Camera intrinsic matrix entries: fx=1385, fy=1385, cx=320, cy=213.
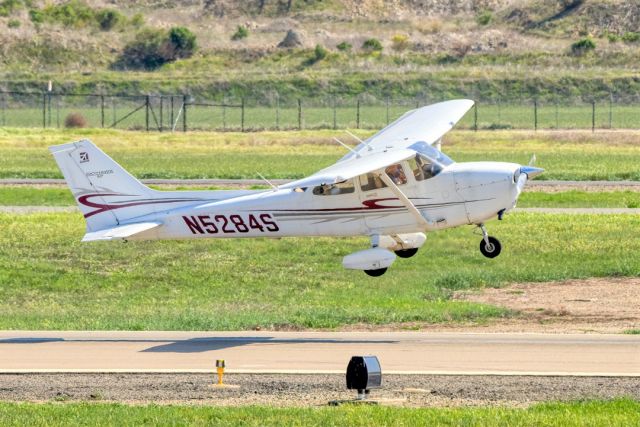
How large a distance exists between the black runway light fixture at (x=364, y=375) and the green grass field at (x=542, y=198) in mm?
25842

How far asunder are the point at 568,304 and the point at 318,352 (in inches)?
312

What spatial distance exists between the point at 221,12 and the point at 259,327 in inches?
3783

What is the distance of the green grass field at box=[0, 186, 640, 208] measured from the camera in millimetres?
43500

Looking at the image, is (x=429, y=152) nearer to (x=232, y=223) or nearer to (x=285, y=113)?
(x=232, y=223)

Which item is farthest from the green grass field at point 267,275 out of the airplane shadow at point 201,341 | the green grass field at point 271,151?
the green grass field at point 271,151

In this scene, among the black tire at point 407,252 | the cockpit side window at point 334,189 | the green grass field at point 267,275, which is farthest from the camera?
the green grass field at point 267,275

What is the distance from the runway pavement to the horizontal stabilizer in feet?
5.58

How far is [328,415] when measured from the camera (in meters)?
16.9

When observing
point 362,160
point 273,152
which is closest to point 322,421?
point 362,160

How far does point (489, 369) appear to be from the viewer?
66.4 ft

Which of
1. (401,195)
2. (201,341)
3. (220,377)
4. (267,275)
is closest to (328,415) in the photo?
(220,377)

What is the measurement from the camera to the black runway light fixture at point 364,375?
17938 millimetres

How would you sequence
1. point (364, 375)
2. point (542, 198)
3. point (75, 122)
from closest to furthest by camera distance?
point (364, 375), point (542, 198), point (75, 122)

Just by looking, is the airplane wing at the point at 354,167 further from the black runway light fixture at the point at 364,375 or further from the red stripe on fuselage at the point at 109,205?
the black runway light fixture at the point at 364,375
